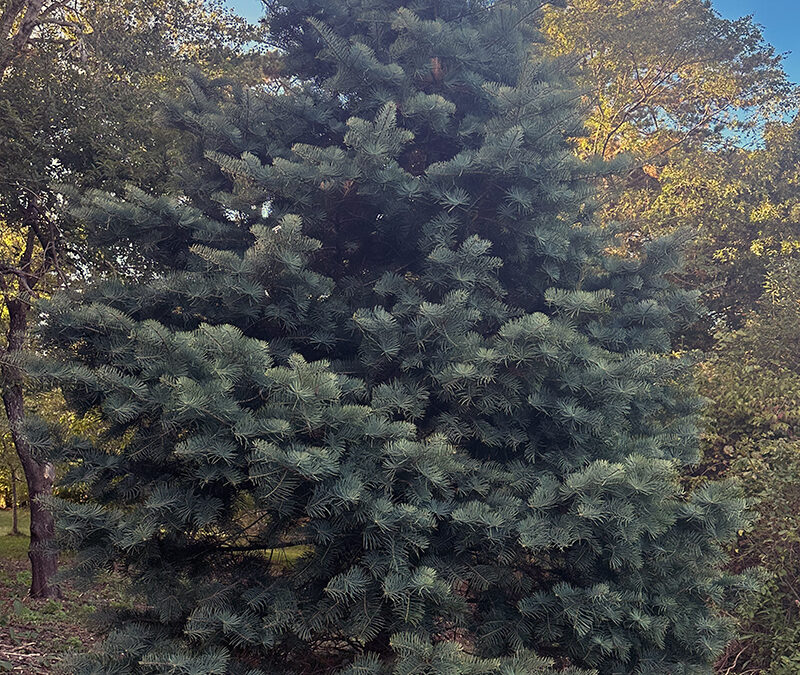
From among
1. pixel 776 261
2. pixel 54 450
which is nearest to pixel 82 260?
pixel 54 450

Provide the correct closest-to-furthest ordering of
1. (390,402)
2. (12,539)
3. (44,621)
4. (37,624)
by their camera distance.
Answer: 1. (390,402)
2. (37,624)
3. (44,621)
4. (12,539)

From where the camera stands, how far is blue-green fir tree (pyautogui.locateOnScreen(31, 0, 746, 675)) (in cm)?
295

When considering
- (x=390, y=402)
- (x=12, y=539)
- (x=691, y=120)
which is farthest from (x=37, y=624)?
(x=691, y=120)

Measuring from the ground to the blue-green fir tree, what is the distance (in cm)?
100

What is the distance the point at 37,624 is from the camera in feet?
24.2

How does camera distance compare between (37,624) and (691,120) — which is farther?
(691,120)

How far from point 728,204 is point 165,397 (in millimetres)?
9130

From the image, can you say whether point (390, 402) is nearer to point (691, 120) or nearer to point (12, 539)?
point (691, 120)

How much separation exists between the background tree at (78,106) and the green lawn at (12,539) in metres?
6.02

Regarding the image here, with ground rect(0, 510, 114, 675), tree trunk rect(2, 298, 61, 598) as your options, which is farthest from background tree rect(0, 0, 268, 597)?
ground rect(0, 510, 114, 675)

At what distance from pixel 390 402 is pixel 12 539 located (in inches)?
598

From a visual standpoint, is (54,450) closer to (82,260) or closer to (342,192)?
(342,192)

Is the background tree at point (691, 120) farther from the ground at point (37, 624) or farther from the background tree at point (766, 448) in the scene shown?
the ground at point (37, 624)

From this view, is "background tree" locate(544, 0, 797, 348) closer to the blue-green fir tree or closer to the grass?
the blue-green fir tree
